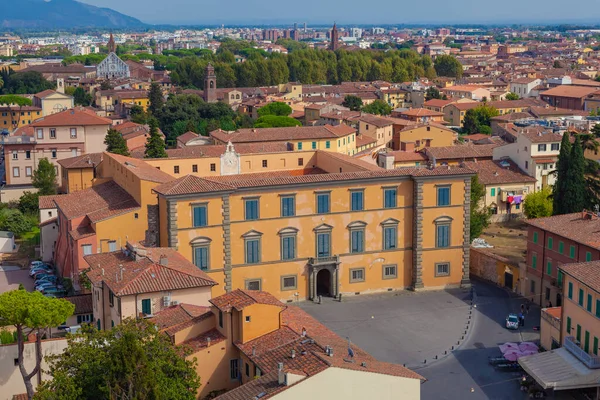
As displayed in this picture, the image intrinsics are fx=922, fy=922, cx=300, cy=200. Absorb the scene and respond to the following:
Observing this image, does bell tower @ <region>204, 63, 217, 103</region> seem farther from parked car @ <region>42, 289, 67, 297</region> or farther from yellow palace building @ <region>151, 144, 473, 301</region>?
parked car @ <region>42, 289, 67, 297</region>

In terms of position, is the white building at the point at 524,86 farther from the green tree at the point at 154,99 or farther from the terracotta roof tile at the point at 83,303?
the terracotta roof tile at the point at 83,303

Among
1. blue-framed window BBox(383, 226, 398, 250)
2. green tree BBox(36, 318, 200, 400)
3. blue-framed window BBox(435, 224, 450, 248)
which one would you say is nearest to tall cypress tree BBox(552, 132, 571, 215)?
blue-framed window BBox(435, 224, 450, 248)

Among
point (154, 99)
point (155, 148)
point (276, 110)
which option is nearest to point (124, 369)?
point (155, 148)

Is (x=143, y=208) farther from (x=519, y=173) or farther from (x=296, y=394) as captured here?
(x=519, y=173)

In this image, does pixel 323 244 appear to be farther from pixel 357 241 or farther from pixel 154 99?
pixel 154 99

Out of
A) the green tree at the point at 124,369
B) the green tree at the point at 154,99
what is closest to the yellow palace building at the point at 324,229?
the green tree at the point at 124,369

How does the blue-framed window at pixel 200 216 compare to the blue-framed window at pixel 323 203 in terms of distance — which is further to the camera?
the blue-framed window at pixel 323 203
